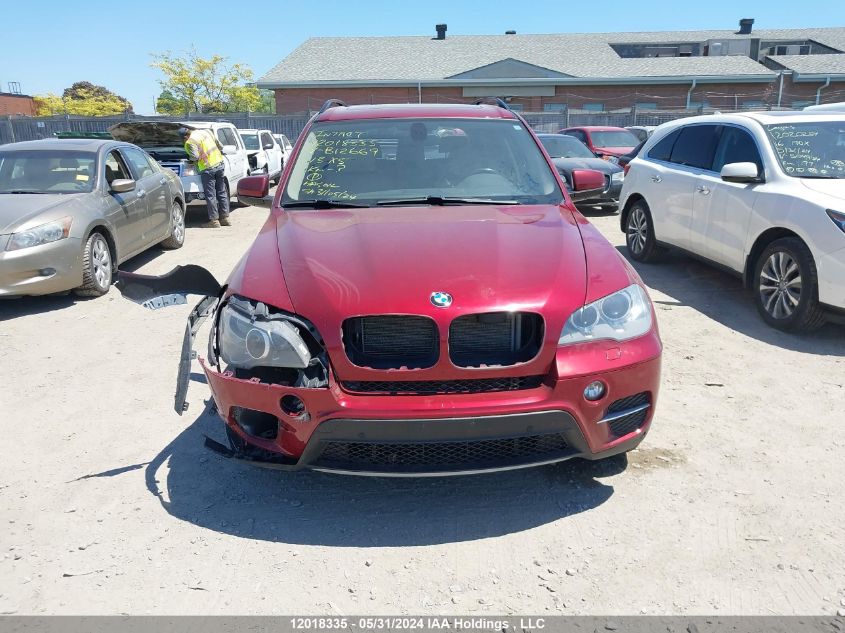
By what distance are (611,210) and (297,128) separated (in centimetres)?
1646

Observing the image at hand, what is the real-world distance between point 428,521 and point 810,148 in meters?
5.10

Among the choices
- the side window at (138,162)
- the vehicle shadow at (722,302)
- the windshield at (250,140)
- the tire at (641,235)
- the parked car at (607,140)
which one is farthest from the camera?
the windshield at (250,140)

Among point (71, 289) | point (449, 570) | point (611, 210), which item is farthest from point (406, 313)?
point (611, 210)

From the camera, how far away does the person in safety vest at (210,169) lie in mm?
11039

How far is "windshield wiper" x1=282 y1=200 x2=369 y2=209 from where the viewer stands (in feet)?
12.3

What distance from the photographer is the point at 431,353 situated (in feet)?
8.81

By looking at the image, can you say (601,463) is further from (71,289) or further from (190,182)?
(190,182)

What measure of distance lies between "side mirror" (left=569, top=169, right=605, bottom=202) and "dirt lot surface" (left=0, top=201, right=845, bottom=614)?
1453mm

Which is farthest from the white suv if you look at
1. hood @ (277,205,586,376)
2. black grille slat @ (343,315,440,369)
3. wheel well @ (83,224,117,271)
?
wheel well @ (83,224,117,271)

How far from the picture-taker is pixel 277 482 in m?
3.26

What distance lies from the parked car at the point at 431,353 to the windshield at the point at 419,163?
76 centimetres

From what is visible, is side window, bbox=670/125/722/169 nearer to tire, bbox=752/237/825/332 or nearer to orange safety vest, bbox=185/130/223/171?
tire, bbox=752/237/825/332

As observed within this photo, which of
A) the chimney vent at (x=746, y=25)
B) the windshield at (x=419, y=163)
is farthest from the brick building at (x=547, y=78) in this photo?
the windshield at (x=419, y=163)
